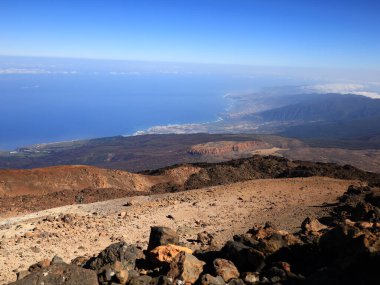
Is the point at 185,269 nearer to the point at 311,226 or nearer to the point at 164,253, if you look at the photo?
the point at 164,253

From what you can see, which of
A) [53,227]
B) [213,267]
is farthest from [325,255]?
[53,227]

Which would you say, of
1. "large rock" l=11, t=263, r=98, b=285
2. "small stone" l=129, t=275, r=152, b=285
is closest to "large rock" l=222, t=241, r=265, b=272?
"small stone" l=129, t=275, r=152, b=285

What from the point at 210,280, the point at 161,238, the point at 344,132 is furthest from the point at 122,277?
the point at 344,132

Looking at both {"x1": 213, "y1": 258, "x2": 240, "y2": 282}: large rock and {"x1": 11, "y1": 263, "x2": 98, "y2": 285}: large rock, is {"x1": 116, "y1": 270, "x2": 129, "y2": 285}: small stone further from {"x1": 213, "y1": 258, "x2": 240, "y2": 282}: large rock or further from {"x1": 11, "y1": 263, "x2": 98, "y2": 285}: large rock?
{"x1": 213, "y1": 258, "x2": 240, "y2": 282}: large rock

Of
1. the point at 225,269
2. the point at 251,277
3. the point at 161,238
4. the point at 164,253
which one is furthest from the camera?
the point at 161,238

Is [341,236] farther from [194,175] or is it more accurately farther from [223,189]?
[194,175]

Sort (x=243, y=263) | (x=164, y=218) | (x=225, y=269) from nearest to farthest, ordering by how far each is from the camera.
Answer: (x=225, y=269) < (x=243, y=263) < (x=164, y=218)
